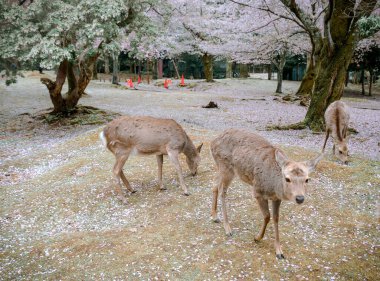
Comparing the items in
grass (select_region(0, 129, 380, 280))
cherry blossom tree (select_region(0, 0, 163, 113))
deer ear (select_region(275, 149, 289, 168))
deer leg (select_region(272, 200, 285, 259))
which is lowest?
grass (select_region(0, 129, 380, 280))

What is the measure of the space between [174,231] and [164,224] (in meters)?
0.34

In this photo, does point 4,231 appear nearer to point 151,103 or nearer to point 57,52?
point 57,52

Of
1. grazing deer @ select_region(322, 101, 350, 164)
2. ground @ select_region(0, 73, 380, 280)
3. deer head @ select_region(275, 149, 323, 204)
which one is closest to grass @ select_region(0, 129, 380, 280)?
ground @ select_region(0, 73, 380, 280)

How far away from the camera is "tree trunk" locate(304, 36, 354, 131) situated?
44.1ft

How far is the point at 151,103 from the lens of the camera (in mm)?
23953

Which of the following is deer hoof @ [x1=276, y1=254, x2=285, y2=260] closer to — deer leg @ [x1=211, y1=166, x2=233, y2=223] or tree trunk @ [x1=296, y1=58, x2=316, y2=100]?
deer leg @ [x1=211, y1=166, x2=233, y2=223]

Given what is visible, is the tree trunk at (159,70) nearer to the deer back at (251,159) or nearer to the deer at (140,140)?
the deer at (140,140)

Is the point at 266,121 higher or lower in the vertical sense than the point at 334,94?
lower

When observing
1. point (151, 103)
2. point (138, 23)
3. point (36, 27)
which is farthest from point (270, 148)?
point (151, 103)

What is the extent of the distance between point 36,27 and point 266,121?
11.0 meters

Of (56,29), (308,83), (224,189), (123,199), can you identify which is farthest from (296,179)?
(308,83)

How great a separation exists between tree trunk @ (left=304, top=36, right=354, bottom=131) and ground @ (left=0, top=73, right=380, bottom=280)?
2427 millimetres

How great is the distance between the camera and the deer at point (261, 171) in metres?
4.79

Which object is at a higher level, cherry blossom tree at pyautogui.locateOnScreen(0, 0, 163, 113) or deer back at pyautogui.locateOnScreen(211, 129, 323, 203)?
cherry blossom tree at pyautogui.locateOnScreen(0, 0, 163, 113)
